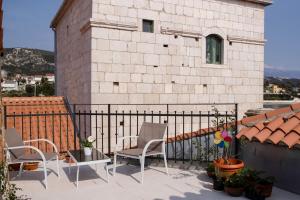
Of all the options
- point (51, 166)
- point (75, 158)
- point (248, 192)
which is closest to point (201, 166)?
point (248, 192)

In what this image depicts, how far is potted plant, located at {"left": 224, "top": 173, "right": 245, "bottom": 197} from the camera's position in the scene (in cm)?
418

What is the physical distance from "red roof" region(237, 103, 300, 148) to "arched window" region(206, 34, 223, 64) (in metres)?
5.40

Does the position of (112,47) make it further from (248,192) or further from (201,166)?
(248,192)

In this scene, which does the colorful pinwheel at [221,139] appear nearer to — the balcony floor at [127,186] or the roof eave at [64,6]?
the balcony floor at [127,186]

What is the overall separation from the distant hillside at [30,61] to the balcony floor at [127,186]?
7828 centimetres

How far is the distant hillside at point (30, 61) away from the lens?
81.5m

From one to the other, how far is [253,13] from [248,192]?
8.57 metres

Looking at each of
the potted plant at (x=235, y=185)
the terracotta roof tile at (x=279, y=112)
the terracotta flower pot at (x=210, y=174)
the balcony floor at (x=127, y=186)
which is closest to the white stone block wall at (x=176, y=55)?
the balcony floor at (x=127, y=186)

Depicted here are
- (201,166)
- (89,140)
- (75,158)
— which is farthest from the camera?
(201,166)

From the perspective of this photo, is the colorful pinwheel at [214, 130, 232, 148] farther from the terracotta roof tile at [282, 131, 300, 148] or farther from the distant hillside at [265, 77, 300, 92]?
the distant hillside at [265, 77, 300, 92]

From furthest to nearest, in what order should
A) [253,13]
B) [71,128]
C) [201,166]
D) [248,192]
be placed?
[253,13] < [71,128] < [201,166] < [248,192]

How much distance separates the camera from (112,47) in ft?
27.4

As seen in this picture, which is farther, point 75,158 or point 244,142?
point 244,142

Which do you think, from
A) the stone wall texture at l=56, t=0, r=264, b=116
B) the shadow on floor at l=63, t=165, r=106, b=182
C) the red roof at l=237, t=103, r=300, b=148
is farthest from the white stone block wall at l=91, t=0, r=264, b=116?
the red roof at l=237, t=103, r=300, b=148
